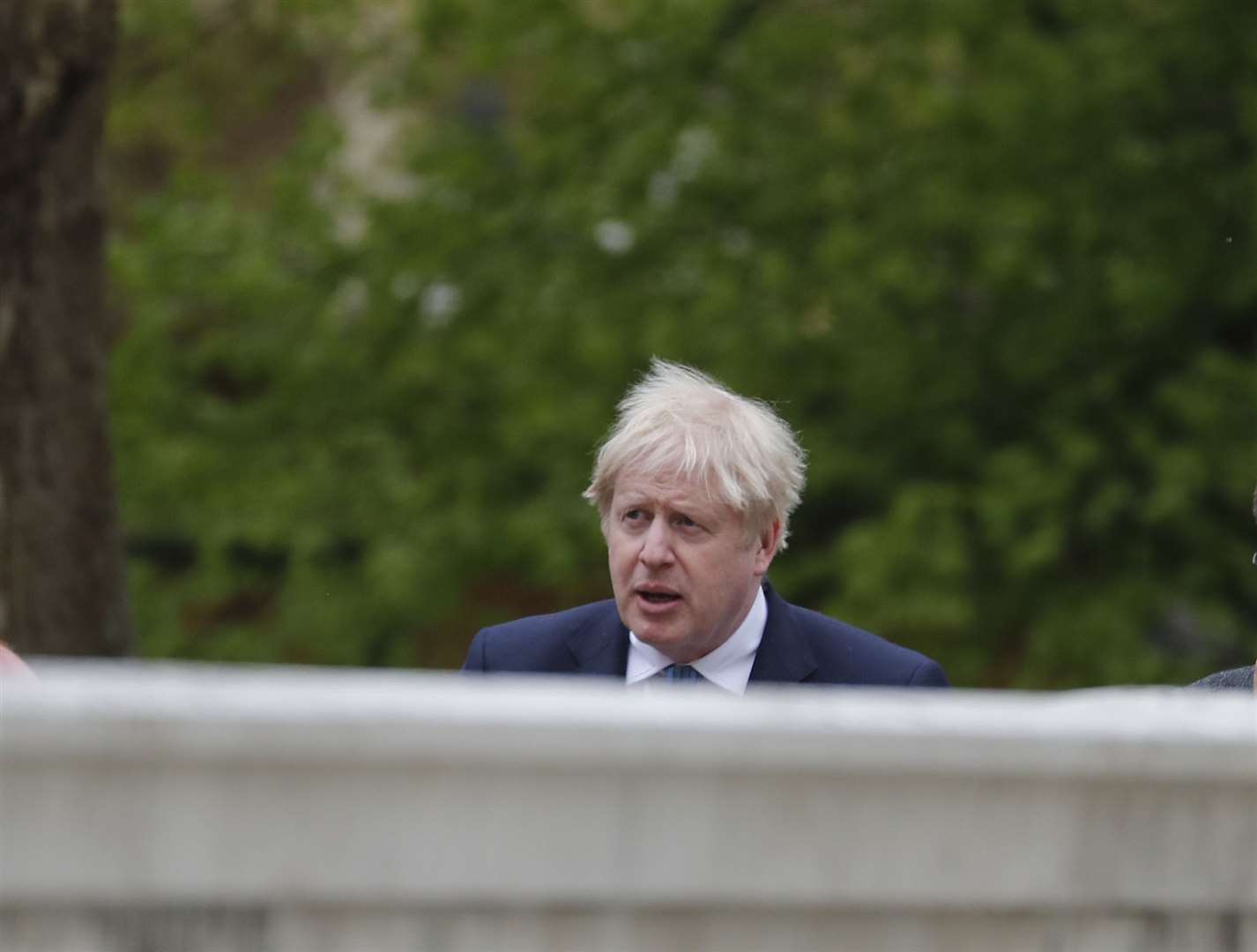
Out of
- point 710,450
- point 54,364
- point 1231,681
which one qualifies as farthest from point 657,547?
point 54,364

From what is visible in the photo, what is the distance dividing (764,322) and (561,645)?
19.2ft

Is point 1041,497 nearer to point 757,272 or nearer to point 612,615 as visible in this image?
point 757,272

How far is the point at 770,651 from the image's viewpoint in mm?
3416

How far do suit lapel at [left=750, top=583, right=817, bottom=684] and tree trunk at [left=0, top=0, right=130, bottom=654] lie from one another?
339 cm

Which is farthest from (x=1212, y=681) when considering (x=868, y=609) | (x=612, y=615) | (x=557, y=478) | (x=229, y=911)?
(x=557, y=478)

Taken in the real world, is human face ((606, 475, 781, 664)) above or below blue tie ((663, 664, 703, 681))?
above

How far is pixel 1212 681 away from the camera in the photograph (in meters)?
3.23

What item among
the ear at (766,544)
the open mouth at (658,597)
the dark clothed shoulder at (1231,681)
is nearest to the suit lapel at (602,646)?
the open mouth at (658,597)

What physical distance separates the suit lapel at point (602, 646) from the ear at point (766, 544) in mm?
264

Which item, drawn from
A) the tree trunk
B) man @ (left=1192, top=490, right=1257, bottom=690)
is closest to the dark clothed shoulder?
man @ (left=1192, top=490, right=1257, bottom=690)

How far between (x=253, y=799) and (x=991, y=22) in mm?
8612

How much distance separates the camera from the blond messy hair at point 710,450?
333 centimetres

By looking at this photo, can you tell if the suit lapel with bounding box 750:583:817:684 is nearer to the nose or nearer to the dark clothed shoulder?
the nose

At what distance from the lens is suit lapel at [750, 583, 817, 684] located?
3.37 meters
